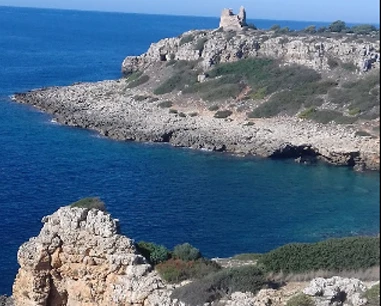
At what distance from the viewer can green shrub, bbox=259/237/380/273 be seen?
16.0 m

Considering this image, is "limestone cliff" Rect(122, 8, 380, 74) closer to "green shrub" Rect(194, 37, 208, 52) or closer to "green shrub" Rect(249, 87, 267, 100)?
"green shrub" Rect(194, 37, 208, 52)

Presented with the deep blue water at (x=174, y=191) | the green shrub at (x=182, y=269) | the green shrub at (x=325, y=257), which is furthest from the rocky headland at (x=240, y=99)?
the green shrub at (x=182, y=269)

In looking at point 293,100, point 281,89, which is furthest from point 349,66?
point 293,100

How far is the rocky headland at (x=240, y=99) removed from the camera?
2162 inches

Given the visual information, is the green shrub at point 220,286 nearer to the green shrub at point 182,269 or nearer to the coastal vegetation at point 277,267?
the coastal vegetation at point 277,267

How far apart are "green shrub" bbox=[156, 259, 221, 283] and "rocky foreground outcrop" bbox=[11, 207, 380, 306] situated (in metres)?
0.89

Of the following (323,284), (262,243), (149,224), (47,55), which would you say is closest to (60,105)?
(149,224)

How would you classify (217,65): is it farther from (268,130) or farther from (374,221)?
(374,221)

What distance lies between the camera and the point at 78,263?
16375 mm

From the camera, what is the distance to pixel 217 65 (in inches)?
3002

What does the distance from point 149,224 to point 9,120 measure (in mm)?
34137

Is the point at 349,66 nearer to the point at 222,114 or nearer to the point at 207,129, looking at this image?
the point at 222,114

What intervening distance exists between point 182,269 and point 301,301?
4773mm

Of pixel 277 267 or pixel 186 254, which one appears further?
pixel 186 254
